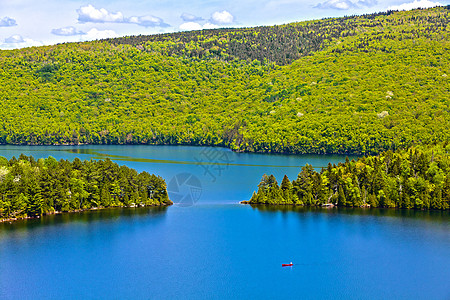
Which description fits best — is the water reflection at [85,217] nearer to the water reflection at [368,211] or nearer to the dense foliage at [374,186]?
the water reflection at [368,211]

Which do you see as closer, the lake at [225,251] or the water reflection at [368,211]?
the lake at [225,251]

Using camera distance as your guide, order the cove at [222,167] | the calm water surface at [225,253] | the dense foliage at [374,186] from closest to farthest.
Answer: the calm water surface at [225,253], the dense foliage at [374,186], the cove at [222,167]

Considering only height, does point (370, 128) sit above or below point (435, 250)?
above

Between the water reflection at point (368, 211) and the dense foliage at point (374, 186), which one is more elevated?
the dense foliage at point (374, 186)

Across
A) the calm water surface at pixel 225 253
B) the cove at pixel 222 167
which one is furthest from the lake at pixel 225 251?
the cove at pixel 222 167

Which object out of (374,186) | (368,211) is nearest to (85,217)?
(368,211)

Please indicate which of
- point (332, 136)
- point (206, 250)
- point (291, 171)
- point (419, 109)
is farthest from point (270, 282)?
point (419, 109)

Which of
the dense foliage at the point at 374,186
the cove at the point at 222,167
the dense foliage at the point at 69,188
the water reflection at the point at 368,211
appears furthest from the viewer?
the cove at the point at 222,167

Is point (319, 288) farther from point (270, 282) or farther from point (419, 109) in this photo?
point (419, 109)
